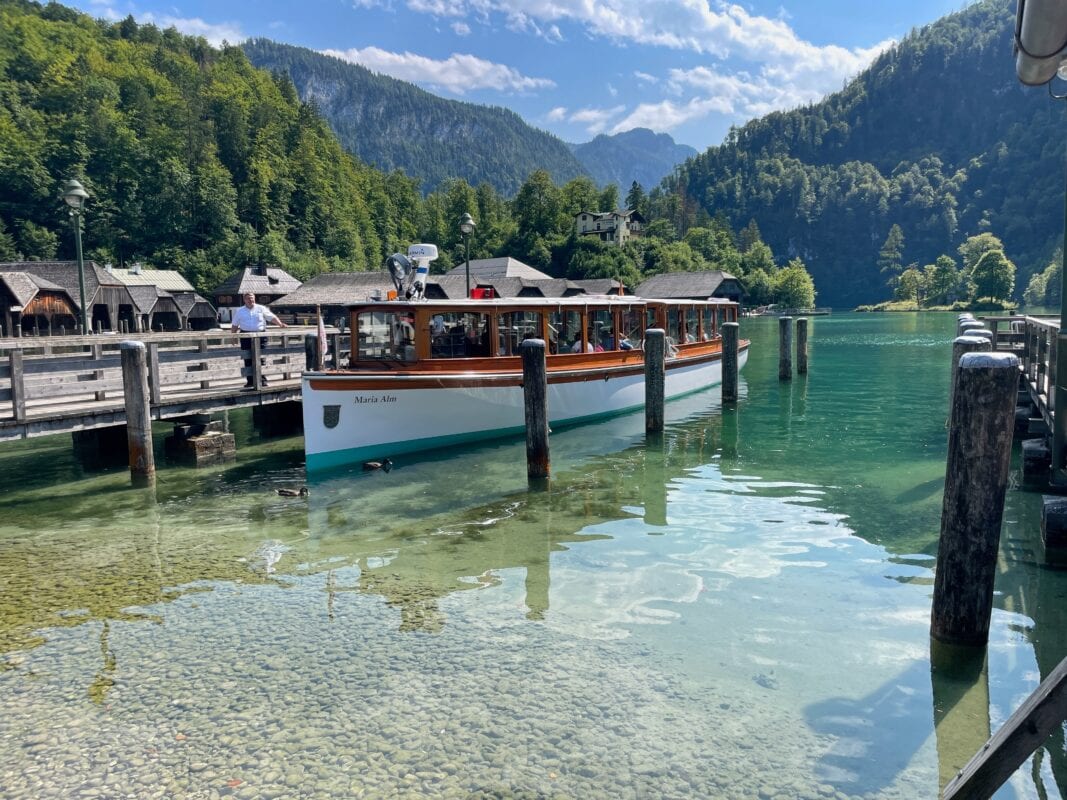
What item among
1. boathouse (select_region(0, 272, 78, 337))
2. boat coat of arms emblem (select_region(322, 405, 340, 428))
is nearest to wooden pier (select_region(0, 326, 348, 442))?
boat coat of arms emblem (select_region(322, 405, 340, 428))

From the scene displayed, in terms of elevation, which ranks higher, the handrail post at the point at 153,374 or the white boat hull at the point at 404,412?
the handrail post at the point at 153,374

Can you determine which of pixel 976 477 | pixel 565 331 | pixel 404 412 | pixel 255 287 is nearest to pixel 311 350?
pixel 404 412

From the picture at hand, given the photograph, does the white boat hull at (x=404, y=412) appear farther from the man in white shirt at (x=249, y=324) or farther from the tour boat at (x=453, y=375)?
the man in white shirt at (x=249, y=324)

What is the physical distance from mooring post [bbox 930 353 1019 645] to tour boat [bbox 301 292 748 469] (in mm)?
→ 9977

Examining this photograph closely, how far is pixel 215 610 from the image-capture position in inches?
302

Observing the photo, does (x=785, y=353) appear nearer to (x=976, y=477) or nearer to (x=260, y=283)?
(x=976, y=477)

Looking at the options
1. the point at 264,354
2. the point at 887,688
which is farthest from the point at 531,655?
the point at 264,354

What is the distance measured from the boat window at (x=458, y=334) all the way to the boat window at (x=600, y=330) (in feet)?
12.4

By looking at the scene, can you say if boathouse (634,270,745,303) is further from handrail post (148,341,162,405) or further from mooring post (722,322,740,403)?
handrail post (148,341,162,405)

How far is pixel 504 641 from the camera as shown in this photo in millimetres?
6883

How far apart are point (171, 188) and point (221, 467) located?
103 metres

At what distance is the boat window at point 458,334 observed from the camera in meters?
15.7

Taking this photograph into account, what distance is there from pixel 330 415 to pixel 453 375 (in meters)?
2.57

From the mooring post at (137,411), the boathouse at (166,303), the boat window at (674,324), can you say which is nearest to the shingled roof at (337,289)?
the boathouse at (166,303)
